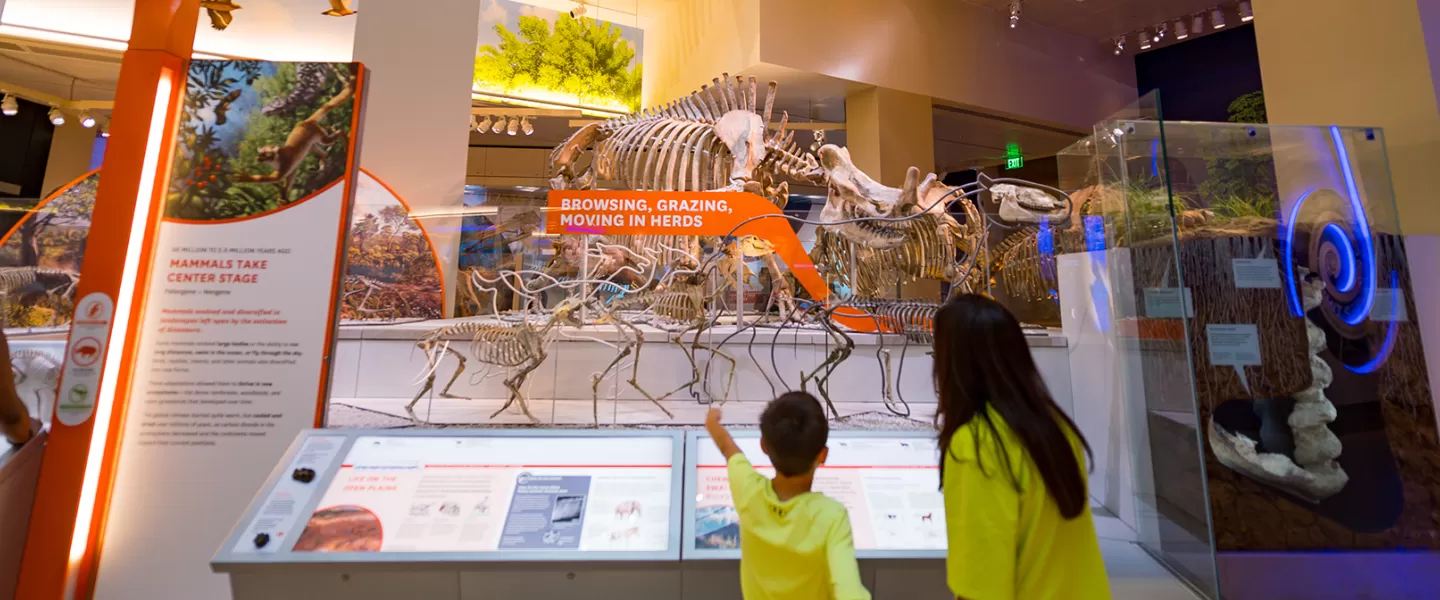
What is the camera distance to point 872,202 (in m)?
4.02

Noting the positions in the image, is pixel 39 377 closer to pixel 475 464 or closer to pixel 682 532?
pixel 475 464

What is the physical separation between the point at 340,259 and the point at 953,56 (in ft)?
26.4

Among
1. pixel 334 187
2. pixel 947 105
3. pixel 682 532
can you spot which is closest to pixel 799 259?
pixel 682 532

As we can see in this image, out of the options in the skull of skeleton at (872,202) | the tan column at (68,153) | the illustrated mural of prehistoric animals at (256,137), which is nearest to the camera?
the illustrated mural of prehistoric animals at (256,137)

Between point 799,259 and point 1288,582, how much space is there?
2.97m

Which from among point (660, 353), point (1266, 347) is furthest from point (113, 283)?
point (1266, 347)

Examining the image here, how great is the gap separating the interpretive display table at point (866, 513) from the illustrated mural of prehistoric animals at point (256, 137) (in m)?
2.26

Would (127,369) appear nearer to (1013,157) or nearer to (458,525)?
(458,525)

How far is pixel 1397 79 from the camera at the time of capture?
9.70 ft

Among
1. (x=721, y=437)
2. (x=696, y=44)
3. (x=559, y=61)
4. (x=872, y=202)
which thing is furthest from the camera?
(x=559, y=61)

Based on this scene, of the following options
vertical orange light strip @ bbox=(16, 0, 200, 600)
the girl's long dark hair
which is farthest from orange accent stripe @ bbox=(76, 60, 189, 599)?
the girl's long dark hair

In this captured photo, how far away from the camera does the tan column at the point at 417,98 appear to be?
215 inches

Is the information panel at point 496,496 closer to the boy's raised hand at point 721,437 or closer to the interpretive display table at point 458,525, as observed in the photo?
the interpretive display table at point 458,525

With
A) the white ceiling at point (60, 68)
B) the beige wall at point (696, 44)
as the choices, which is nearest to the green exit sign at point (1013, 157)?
the beige wall at point (696, 44)
